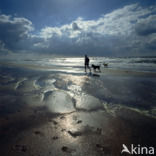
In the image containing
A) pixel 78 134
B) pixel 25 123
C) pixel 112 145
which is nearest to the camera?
pixel 112 145

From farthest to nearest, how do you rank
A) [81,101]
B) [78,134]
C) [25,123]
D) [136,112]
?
[81,101] < [136,112] < [25,123] < [78,134]

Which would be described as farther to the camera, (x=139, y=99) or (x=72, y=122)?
(x=139, y=99)

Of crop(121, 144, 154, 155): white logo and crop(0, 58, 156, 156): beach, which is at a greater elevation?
crop(0, 58, 156, 156): beach

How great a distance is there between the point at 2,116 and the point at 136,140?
15.8ft

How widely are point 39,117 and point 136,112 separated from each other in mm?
4124

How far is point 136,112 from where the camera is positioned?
4.57 metres

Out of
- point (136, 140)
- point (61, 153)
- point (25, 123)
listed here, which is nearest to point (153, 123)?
point (136, 140)

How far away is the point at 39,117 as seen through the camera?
411 cm

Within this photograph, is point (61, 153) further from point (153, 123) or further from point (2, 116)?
point (153, 123)

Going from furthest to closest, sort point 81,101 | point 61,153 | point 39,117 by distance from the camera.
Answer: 1. point 81,101
2. point 39,117
3. point 61,153

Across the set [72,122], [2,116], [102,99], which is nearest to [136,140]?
[72,122]

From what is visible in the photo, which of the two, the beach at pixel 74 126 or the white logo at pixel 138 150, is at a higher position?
the beach at pixel 74 126

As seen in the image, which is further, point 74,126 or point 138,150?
point 74,126

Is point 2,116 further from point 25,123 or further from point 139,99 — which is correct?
point 139,99
